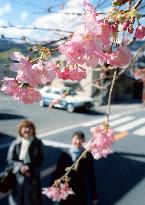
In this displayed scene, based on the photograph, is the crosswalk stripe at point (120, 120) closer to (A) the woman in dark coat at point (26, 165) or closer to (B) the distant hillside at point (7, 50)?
(A) the woman in dark coat at point (26, 165)

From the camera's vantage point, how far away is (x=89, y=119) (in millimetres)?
18594

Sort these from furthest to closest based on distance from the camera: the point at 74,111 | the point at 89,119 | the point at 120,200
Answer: the point at 74,111 < the point at 89,119 < the point at 120,200

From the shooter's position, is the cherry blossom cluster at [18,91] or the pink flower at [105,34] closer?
the pink flower at [105,34]

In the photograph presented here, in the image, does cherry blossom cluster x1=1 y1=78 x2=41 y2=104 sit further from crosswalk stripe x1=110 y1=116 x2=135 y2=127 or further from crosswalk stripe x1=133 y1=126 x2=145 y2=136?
crosswalk stripe x1=110 y1=116 x2=135 y2=127

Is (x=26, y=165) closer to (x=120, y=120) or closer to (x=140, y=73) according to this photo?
(x=140, y=73)

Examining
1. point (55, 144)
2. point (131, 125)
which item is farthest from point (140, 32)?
point (131, 125)

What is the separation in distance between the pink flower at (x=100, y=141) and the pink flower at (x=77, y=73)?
816 mm

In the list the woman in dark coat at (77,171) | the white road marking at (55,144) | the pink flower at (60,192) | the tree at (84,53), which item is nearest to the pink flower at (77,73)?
the tree at (84,53)

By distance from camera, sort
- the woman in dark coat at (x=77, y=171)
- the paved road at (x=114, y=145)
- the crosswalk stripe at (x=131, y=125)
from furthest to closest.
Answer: the crosswalk stripe at (x=131, y=125) → the paved road at (x=114, y=145) → the woman in dark coat at (x=77, y=171)

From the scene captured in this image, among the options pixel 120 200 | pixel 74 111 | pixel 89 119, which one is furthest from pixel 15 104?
pixel 120 200

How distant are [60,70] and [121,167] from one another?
Answer: 801 cm

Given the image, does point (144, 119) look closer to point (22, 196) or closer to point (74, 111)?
point (74, 111)

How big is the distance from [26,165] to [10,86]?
3606mm

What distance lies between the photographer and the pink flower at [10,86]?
135 cm
